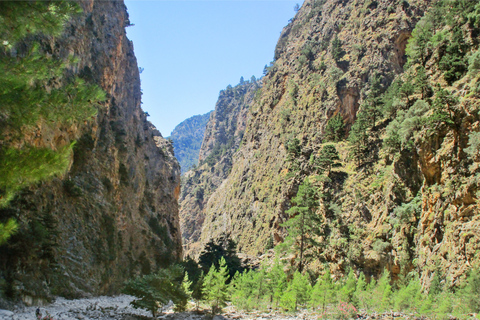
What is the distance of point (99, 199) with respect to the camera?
33.5m

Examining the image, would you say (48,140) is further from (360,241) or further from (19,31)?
(360,241)

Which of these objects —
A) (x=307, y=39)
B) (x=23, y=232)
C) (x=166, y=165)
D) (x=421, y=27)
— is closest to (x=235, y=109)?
(x=307, y=39)

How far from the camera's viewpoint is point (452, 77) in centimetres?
2802

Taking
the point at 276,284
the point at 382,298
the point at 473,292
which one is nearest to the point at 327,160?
the point at 276,284

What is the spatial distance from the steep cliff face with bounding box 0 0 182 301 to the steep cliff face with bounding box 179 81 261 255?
32.0 metres

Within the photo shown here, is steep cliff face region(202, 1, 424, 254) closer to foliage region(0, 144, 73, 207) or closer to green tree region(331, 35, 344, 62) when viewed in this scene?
green tree region(331, 35, 344, 62)

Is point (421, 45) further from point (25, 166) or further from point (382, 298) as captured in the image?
point (25, 166)

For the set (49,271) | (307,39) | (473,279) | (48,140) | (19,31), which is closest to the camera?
(19,31)

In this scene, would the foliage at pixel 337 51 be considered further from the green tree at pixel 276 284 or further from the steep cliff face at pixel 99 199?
the green tree at pixel 276 284

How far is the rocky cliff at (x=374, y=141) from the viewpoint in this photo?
76.4 feet

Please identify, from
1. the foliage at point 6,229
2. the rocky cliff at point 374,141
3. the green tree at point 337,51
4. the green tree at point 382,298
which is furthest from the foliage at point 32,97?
the green tree at point 337,51

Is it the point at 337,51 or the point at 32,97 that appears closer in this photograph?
the point at 32,97

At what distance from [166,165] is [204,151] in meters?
81.7

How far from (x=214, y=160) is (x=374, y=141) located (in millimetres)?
87923
